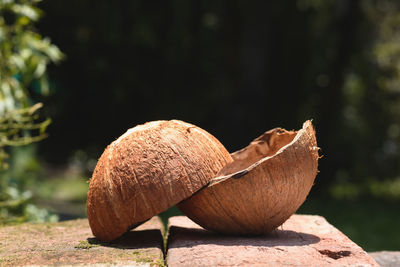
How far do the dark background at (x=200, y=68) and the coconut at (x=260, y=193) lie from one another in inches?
261

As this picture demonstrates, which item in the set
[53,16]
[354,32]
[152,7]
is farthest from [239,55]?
[53,16]

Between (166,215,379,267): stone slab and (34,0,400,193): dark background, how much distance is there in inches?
255

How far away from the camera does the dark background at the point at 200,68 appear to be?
10031mm

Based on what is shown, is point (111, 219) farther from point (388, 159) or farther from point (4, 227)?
point (388, 159)

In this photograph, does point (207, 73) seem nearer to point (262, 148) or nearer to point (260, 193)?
point (262, 148)

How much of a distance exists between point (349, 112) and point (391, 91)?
1.66 m

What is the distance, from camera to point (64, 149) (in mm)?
10852

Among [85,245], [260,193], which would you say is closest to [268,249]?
[260,193]

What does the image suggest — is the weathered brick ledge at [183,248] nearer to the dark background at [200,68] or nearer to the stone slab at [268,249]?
the stone slab at [268,249]

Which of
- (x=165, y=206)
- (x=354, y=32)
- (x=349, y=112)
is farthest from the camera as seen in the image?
(x=349, y=112)

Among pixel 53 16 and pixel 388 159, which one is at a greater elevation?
pixel 53 16

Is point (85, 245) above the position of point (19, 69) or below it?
below

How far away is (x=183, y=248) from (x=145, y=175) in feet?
1.47

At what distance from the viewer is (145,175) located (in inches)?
121
